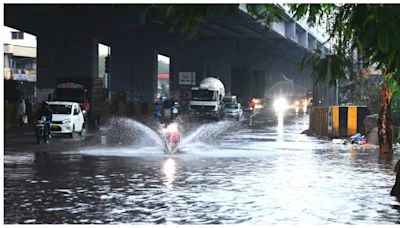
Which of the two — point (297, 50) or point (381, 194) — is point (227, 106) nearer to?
point (297, 50)

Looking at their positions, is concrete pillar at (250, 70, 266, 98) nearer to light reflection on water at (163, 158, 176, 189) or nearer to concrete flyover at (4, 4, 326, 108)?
concrete flyover at (4, 4, 326, 108)

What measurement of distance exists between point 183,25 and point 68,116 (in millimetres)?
27919

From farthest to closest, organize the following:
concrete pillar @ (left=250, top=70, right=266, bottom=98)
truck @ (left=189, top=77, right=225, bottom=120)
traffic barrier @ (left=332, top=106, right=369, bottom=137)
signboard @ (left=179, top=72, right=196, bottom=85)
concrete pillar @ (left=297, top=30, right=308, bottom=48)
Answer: concrete pillar @ (left=250, top=70, right=266, bottom=98) → signboard @ (left=179, top=72, right=196, bottom=85) → concrete pillar @ (left=297, top=30, right=308, bottom=48) → truck @ (left=189, top=77, right=225, bottom=120) → traffic barrier @ (left=332, top=106, right=369, bottom=137)

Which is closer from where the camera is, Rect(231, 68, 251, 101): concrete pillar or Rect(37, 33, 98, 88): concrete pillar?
Rect(37, 33, 98, 88): concrete pillar

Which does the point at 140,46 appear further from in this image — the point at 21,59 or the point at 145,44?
the point at 21,59

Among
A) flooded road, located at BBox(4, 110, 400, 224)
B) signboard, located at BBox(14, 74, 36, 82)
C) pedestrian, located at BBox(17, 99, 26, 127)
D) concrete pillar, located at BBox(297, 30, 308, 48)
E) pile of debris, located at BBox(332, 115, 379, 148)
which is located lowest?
flooded road, located at BBox(4, 110, 400, 224)

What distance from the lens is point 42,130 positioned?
32469 millimetres

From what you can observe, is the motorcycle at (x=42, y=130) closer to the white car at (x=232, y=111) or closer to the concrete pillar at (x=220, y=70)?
the white car at (x=232, y=111)

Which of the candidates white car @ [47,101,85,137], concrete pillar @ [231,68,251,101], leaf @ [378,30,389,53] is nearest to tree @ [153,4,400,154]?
leaf @ [378,30,389,53]

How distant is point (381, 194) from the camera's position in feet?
49.8

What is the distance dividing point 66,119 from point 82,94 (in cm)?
1419

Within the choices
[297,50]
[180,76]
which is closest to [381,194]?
[180,76]

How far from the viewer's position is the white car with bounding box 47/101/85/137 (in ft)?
119

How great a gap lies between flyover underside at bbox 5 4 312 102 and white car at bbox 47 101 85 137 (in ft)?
17.0
